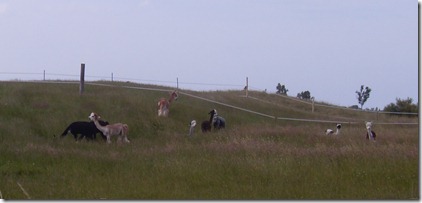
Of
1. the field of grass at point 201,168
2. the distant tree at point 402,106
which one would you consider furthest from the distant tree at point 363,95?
the field of grass at point 201,168

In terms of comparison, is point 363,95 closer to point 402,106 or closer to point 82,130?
point 402,106

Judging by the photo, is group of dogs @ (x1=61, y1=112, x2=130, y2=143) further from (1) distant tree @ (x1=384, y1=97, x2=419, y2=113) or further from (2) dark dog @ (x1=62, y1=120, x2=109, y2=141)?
(1) distant tree @ (x1=384, y1=97, x2=419, y2=113)

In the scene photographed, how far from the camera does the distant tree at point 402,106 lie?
Answer: 4041 cm

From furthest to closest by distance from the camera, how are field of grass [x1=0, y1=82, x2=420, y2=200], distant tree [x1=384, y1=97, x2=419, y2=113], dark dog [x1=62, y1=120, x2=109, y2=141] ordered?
1. distant tree [x1=384, y1=97, x2=419, y2=113]
2. dark dog [x1=62, y1=120, x2=109, y2=141]
3. field of grass [x1=0, y1=82, x2=420, y2=200]

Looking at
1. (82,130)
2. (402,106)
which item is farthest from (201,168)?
(402,106)

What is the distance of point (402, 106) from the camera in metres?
40.9

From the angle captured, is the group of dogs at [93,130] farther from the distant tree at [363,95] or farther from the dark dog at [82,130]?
the distant tree at [363,95]

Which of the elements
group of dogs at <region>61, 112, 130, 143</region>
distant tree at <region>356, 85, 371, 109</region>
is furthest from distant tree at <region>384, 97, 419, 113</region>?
group of dogs at <region>61, 112, 130, 143</region>

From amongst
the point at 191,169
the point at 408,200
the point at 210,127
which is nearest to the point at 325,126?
the point at 210,127

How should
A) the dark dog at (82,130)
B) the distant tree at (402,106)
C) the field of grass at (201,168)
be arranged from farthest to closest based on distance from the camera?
the distant tree at (402,106)
the dark dog at (82,130)
the field of grass at (201,168)

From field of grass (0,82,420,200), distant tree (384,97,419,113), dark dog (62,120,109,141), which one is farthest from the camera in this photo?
distant tree (384,97,419,113)

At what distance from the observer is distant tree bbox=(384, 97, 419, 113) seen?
4041 cm

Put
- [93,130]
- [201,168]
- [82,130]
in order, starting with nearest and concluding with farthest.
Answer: [201,168] → [82,130] → [93,130]

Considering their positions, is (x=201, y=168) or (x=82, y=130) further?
(x=82, y=130)
